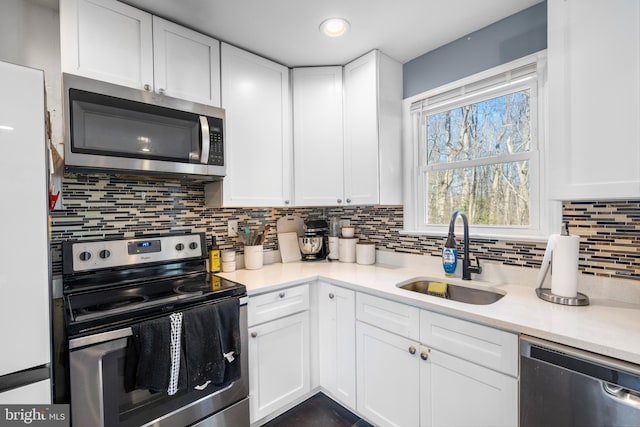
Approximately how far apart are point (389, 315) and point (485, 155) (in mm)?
1155

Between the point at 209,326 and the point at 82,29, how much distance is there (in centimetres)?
149

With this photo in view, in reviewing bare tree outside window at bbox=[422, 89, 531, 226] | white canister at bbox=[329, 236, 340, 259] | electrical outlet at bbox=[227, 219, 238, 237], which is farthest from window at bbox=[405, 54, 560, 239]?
electrical outlet at bbox=[227, 219, 238, 237]

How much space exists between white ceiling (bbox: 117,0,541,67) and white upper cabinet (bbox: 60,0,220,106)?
0.08m

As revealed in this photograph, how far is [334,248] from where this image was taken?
248 centimetres

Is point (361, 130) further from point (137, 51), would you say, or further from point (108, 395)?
point (108, 395)

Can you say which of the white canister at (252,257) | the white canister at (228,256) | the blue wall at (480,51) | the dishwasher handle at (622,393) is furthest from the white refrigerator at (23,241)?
the blue wall at (480,51)

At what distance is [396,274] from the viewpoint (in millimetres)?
1956

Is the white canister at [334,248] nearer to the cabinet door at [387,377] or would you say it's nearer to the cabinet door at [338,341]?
the cabinet door at [338,341]

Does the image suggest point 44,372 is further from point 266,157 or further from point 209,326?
point 266,157

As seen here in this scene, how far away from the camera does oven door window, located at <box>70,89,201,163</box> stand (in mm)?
1359

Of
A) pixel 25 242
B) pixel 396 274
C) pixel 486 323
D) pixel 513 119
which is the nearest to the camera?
pixel 25 242

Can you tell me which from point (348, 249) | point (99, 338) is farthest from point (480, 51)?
point (99, 338)

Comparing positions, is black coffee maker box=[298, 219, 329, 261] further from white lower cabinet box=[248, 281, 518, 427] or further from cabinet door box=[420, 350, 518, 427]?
cabinet door box=[420, 350, 518, 427]

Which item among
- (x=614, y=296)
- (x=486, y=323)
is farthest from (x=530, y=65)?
(x=486, y=323)
